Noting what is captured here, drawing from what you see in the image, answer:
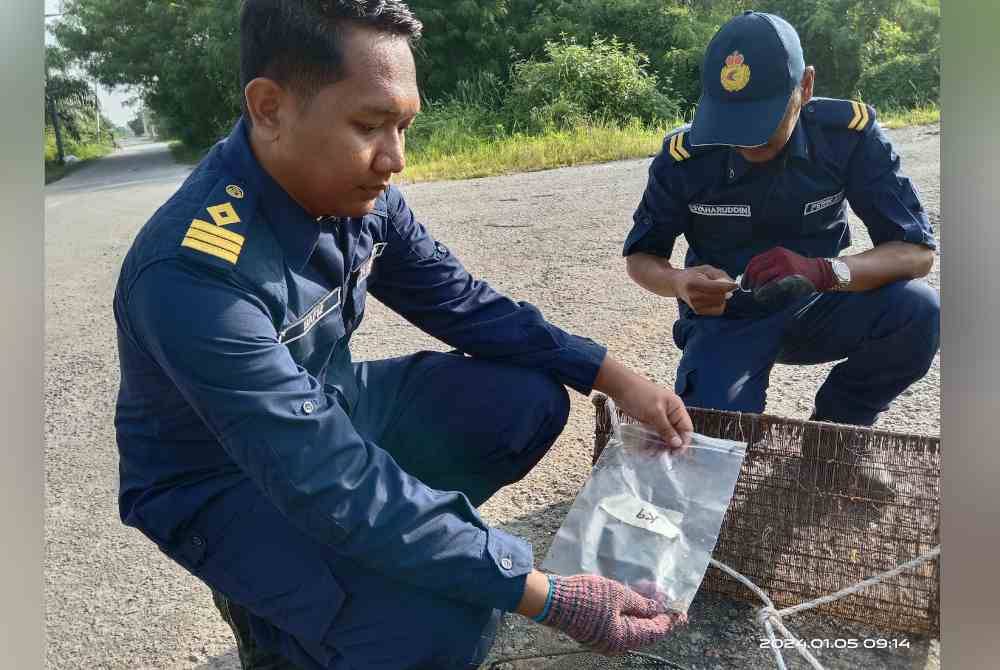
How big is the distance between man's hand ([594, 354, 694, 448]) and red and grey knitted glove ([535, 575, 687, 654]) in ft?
1.21

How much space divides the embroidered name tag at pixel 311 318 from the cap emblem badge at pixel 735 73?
811 mm

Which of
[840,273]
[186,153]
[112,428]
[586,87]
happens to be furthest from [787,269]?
[112,428]

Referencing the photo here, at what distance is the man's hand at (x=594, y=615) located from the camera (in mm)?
1032

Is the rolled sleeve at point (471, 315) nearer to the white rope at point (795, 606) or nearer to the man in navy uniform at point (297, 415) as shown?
the man in navy uniform at point (297, 415)

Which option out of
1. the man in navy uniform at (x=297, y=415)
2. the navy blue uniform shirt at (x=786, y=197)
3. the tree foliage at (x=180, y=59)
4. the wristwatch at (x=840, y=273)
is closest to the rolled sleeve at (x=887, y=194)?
the navy blue uniform shirt at (x=786, y=197)

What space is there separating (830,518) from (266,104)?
1.02 m

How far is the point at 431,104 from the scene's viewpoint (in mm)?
1860

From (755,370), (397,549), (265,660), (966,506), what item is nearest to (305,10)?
(397,549)

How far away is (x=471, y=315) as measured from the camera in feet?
4.75

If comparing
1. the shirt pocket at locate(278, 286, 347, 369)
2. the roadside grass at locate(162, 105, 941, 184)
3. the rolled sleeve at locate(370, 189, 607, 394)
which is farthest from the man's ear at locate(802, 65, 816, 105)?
the shirt pocket at locate(278, 286, 347, 369)

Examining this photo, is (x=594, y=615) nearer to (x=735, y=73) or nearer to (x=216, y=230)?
(x=216, y=230)

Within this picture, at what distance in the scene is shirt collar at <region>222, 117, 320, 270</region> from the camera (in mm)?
1118

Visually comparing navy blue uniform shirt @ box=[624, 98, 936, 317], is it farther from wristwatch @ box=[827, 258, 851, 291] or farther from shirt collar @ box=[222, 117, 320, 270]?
shirt collar @ box=[222, 117, 320, 270]

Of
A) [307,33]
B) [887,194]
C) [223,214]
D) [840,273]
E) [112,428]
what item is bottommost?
[112,428]
